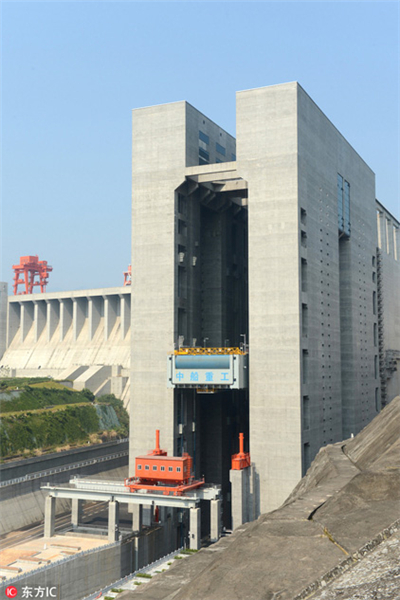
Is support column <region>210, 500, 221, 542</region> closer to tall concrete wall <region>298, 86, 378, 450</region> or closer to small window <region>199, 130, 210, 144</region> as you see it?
tall concrete wall <region>298, 86, 378, 450</region>

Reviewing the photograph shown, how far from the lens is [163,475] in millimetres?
62656

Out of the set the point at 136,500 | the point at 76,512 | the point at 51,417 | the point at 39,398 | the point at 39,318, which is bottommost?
the point at 76,512

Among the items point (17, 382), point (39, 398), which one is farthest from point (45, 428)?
point (17, 382)

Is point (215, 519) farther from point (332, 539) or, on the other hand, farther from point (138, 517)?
point (332, 539)

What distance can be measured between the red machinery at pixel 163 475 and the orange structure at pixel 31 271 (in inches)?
5394

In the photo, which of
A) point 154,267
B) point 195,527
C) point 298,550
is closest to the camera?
point 298,550

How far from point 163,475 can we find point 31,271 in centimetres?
14283

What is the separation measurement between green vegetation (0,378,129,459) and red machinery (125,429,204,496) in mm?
36809

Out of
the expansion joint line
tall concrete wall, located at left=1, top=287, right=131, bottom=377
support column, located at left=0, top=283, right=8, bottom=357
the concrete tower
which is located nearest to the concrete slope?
the expansion joint line

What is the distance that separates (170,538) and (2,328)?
395 feet

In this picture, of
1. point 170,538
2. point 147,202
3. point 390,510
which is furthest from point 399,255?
point 390,510

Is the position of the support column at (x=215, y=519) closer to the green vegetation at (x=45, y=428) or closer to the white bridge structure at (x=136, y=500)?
the white bridge structure at (x=136, y=500)

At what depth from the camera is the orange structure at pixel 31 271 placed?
19300cm

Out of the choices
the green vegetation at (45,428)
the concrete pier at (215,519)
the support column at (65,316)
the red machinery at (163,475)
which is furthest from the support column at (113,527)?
the support column at (65,316)
